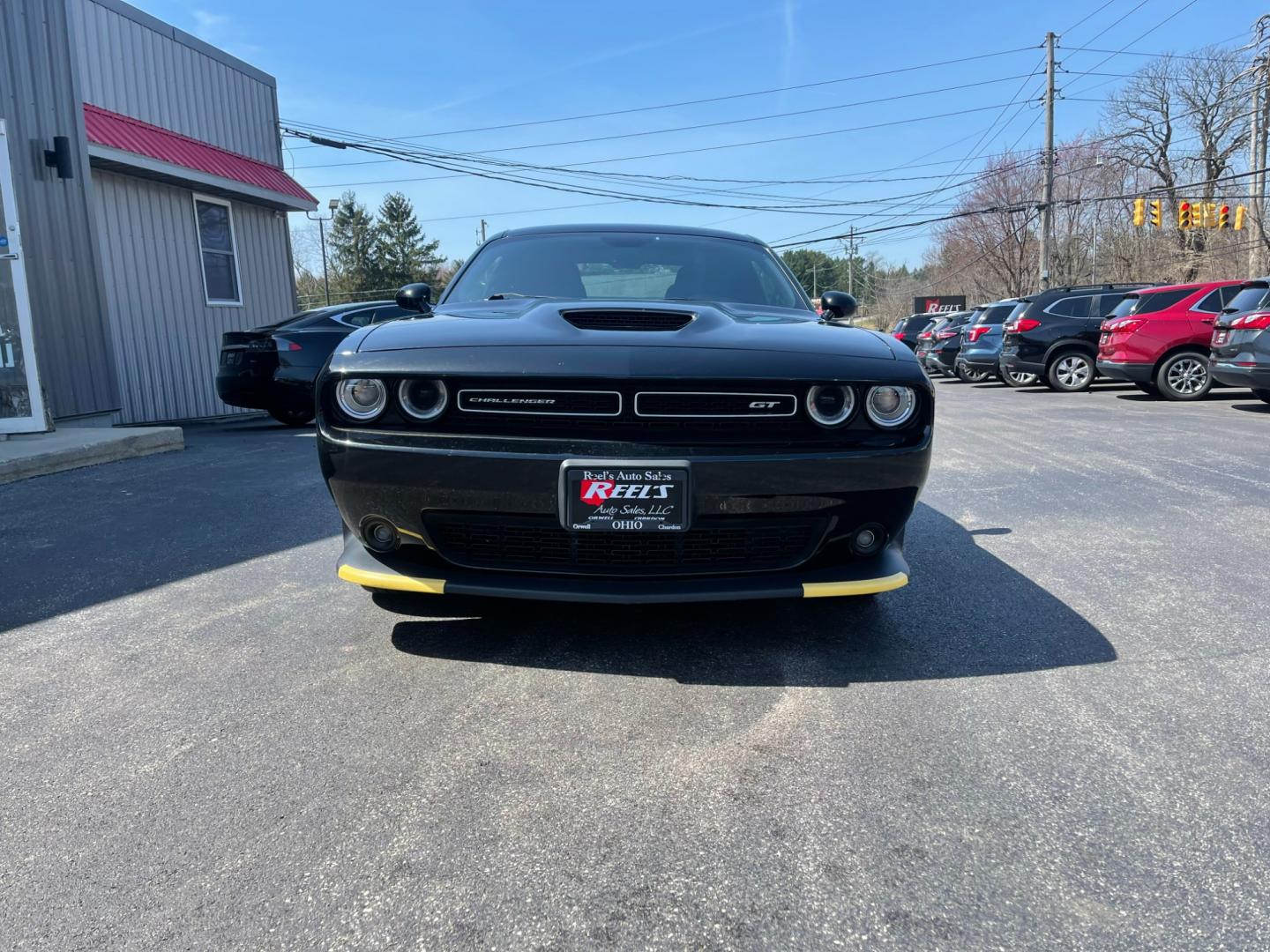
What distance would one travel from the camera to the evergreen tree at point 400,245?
6656cm

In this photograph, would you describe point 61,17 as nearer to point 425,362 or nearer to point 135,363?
point 135,363

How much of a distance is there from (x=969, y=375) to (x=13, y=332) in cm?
1541

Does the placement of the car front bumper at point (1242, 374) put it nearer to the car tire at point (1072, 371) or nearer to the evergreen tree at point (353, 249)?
the car tire at point (1072, 371)

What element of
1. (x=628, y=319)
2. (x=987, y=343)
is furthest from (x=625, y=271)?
(x=987, y=343)

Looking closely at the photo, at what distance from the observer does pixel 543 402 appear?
2.38 m

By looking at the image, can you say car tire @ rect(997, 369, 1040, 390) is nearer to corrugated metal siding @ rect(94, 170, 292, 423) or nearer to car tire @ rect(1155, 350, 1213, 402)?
car tire @ rect(1155, 350, 1213, 402)

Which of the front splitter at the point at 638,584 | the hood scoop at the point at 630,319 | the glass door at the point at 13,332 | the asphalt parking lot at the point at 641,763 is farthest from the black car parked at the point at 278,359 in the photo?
the front splitter at the point at 638,584

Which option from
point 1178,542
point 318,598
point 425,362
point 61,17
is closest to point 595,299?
point 425,362

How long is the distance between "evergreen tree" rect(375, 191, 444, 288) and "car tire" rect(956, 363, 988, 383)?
55.5 m

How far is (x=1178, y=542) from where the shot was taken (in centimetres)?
405

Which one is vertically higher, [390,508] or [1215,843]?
[390,508]

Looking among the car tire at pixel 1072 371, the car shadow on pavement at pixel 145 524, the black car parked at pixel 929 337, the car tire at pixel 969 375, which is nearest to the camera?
the car shadow on pavement at pixel 145 524

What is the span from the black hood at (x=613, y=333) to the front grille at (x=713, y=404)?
0.17 meters

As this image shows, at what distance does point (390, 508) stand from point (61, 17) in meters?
8.83
